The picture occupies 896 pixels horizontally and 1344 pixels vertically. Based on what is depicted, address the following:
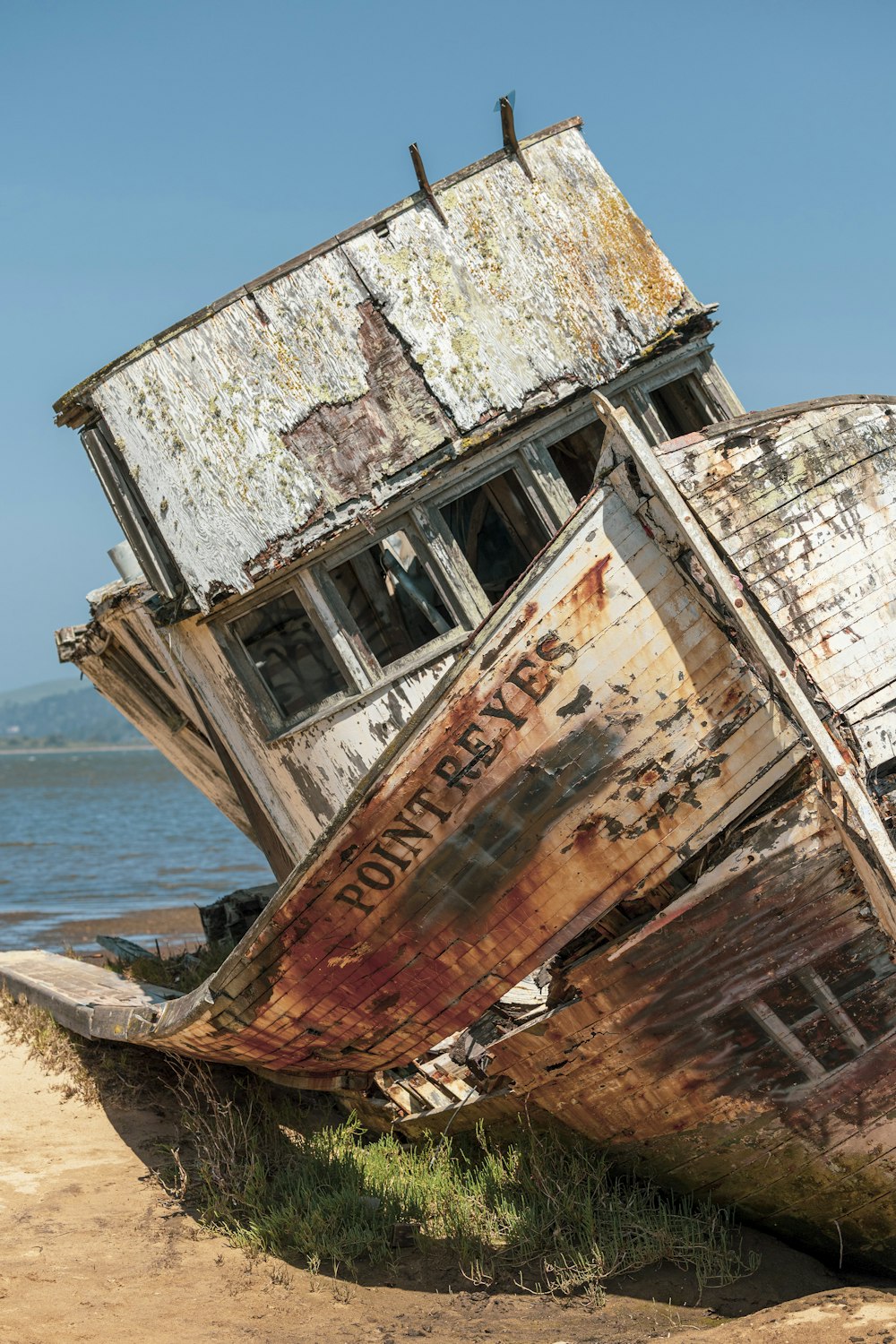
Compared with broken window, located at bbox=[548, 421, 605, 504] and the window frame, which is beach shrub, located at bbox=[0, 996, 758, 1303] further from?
broken window, located at bbox=[548, 421, 605, 504]


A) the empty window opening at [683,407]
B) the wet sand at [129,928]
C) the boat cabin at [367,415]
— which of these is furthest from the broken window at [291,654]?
the wet sand at [129,928]

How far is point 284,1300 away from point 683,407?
16.7 feet

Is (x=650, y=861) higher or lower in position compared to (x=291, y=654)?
lower

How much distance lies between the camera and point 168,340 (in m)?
6.21

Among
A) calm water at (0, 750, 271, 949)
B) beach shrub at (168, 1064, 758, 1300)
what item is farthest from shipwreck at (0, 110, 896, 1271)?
calm water at (0, 750, 271, 949)

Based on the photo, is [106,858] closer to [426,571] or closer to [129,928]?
[129,928]

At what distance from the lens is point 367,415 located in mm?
6215

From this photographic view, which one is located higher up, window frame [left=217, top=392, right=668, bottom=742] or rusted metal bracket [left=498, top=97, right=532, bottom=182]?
rusted metal bracket [left=498, top=97, right=532, bottom=182]

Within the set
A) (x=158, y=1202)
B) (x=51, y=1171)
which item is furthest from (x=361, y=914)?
(x=51, y=1171)

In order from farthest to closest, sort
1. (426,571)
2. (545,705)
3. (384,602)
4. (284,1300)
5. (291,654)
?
(291,654) < (384,602) < (426,571) < (284,1300) < (545,705)

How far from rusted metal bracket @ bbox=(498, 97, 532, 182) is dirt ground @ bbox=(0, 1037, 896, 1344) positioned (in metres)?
5.60

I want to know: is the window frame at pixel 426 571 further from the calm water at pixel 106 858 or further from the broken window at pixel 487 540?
the calm water at pixel 106 858

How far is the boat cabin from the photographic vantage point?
608cm

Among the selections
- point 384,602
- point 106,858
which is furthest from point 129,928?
point 384,602
